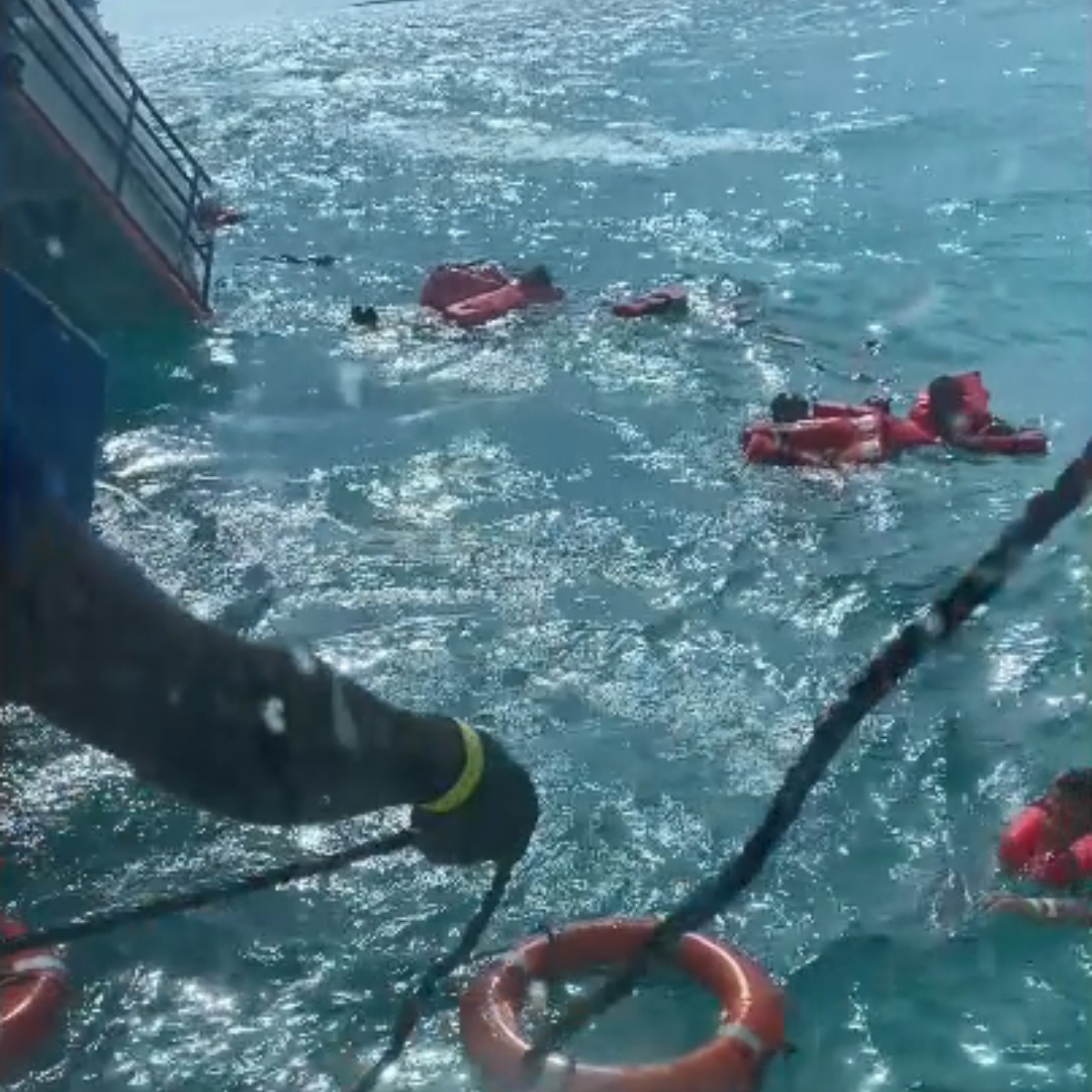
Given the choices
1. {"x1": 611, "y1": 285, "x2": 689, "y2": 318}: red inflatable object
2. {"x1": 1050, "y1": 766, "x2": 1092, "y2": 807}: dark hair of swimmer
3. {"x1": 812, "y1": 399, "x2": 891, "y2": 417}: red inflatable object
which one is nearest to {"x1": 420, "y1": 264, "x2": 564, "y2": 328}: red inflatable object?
{"x1": 611, "y1": 285, "x2": 689, "y2": 318}: red inflatable object

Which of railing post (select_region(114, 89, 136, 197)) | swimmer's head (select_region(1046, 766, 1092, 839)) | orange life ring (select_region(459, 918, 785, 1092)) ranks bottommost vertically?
swimmer's head (select_region(1046, 766, 1092, 839))

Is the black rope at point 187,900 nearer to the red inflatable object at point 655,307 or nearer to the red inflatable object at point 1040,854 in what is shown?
the red inflatable object at point 1040,854

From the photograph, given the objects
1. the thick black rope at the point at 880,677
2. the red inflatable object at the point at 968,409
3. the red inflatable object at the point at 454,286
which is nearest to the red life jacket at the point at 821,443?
the red inflatable object at the point at 968,409

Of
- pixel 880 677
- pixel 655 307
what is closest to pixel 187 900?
pixel 880 677

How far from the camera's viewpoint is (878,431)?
443 inches

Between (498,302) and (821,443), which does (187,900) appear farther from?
(498,302)

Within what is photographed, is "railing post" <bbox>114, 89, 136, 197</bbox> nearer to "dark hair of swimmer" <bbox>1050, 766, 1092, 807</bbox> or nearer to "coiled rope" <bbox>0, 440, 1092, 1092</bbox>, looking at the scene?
"dark hair of swimmer" <bbox>1050, 766, 1092, 807</bbox>

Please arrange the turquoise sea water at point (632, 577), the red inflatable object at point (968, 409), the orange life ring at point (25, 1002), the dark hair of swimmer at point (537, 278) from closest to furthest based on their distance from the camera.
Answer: the orange life ring at point (25, 1002)
the turquoise sea water at point (632, 577)
the red inflatable object at point (968, 409)
the dark hair of swimmer at point (537, 278)

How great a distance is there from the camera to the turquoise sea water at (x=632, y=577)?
6148 millimetres

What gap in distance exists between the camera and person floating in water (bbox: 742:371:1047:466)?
11.1 m

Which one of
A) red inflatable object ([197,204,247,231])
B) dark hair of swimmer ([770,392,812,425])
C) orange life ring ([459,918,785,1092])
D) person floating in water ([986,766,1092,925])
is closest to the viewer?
orange life ring ([459,918,785,1092])

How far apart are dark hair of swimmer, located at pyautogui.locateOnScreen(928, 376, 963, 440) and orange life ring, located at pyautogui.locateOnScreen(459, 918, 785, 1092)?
619 cm

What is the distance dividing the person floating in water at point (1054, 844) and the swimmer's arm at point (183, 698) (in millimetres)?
3700

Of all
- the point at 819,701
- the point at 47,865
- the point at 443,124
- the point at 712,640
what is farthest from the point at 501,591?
the point at 443,124
